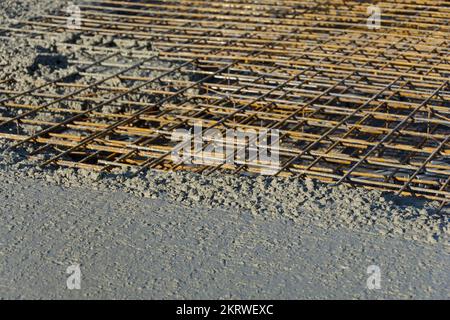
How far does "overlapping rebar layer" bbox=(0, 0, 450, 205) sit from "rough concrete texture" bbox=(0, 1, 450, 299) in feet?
0.88

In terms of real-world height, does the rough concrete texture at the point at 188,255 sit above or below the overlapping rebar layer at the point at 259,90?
below

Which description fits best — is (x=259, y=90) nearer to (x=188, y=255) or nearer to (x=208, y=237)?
(x=208, y=237)

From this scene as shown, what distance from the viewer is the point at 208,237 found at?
12.9 feet

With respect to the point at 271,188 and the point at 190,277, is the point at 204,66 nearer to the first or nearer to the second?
the point at 271,188

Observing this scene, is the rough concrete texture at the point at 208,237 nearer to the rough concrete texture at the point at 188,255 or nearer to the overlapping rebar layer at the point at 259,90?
the rough concrete texture at the point at 188,255

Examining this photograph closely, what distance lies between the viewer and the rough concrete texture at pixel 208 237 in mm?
3547

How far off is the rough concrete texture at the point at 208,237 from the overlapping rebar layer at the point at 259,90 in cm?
27

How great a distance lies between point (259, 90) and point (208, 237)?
2.35 meters

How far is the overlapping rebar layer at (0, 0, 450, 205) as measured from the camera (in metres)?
5.07

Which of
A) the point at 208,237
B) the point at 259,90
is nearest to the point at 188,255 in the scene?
the point at 208,237

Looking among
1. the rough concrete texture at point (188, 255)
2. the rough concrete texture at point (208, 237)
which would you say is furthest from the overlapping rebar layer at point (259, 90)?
the rough concrete texture at point (188, 255)

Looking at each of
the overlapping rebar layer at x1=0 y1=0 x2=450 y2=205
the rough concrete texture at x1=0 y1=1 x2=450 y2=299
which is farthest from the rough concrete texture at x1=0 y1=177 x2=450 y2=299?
the overlapping rebar layer at x1=0 y1=0 x2=450 y2=205

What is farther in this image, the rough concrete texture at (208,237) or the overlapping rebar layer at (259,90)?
the overlapping rebar layer at (259,90)
